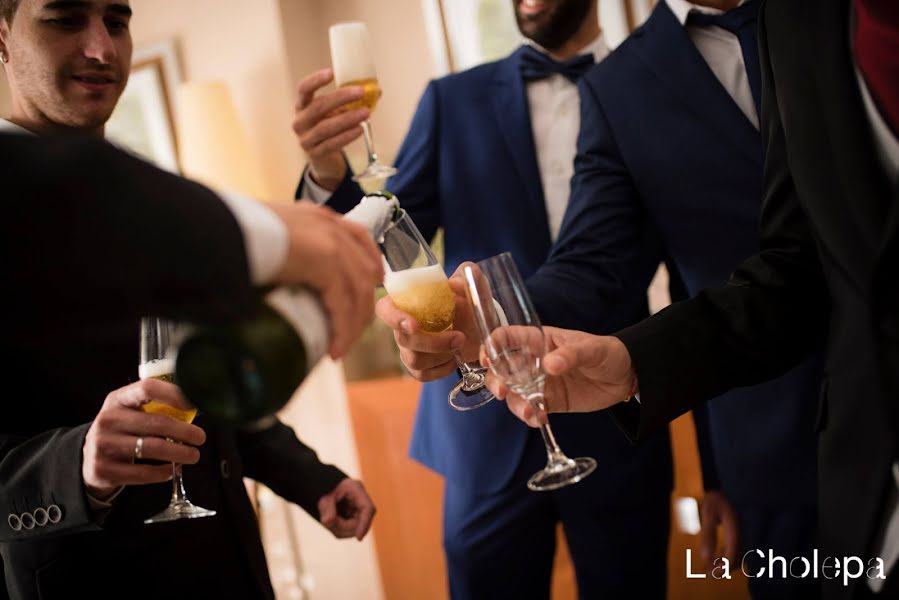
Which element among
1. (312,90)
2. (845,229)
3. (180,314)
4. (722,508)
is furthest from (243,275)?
(722,508)

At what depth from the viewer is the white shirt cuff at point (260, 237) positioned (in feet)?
2.48

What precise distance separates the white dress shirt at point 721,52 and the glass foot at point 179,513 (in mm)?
1369

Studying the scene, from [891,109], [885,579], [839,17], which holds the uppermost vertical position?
[839,17]

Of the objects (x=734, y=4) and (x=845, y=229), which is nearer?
(x=845, y=229)

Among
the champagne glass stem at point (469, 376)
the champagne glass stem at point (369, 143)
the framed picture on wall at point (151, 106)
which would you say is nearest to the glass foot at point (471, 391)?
the champagne glass stem at point (469, 376)

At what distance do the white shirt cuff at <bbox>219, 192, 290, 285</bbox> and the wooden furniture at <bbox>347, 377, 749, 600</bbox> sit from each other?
2.63 meters

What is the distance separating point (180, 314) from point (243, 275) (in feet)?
0.21

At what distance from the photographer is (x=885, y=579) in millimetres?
1059

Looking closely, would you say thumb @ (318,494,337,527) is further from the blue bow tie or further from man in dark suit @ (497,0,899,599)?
the blue bow tie

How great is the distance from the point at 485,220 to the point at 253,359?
5.16 ft

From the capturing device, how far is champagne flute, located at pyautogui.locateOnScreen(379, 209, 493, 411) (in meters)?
1.37

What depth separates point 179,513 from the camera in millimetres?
1379

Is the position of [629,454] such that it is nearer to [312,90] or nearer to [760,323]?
[760,323]

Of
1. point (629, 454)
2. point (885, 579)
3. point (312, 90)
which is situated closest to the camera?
point (885, 579)
